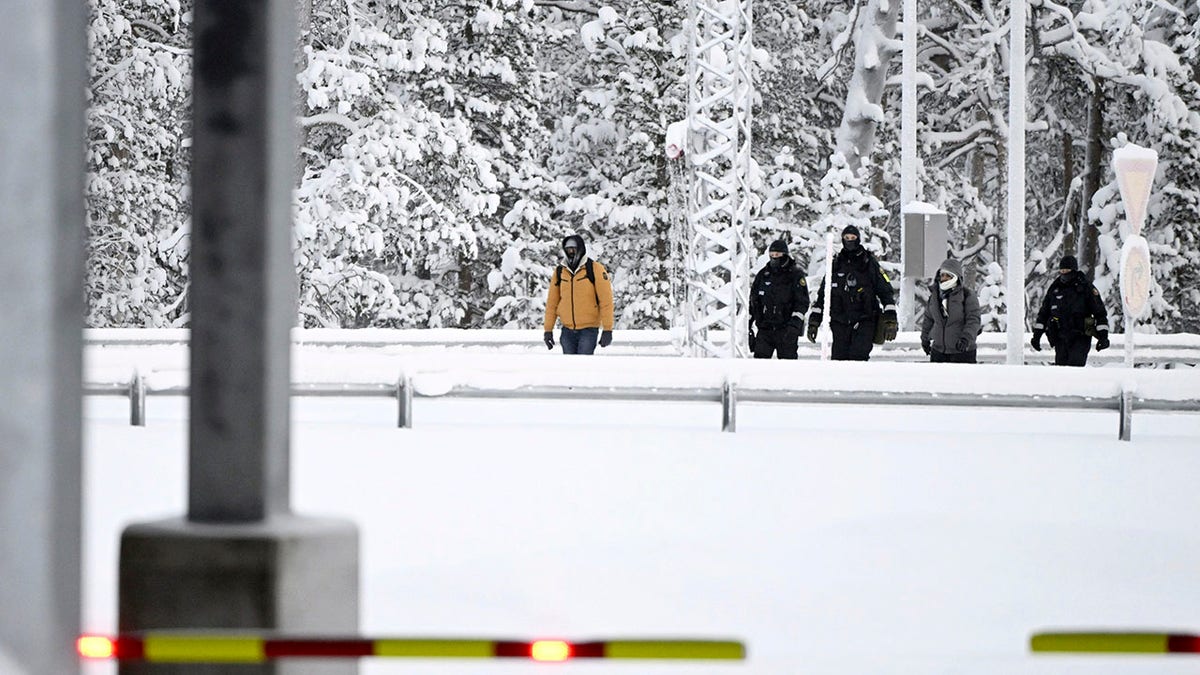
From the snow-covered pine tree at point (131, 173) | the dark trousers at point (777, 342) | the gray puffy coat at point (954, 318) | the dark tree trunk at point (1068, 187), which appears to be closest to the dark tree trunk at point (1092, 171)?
the dark tree trunk at point (1068, 187)

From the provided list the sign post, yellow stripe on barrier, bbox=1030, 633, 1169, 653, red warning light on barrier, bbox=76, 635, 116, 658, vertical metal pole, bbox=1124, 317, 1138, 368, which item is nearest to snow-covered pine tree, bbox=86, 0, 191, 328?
vertical metal pole, bbox=1124, 317, 1138, 368

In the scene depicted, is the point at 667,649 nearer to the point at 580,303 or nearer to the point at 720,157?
the point at 580,303

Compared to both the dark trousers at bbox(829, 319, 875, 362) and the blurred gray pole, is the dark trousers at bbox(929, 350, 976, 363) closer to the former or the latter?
the dark trousers at bbox(829, 319, 875, 362)

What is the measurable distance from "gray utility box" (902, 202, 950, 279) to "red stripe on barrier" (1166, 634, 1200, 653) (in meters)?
17.6

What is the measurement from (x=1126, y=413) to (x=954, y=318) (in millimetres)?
2518

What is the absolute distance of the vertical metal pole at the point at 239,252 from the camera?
14.4 feet

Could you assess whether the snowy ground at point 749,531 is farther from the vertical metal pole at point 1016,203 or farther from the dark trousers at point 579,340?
the vertical metal pole at point 1016,203

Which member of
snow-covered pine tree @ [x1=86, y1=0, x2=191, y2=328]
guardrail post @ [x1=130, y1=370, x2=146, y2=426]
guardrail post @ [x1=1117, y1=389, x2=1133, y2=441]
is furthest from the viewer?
snow-covered pine tree @ [x1=86, y1=0, x2=191, y2=328]

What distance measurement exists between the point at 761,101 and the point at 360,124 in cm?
778

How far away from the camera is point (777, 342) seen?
1781 centimetres

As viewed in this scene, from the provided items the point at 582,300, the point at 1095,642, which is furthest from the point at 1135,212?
the point at 1095,642

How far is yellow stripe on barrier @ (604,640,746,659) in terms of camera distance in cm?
369

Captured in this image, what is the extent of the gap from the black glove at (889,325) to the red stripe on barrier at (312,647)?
1320 cm

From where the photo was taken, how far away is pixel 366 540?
29.0 ft
